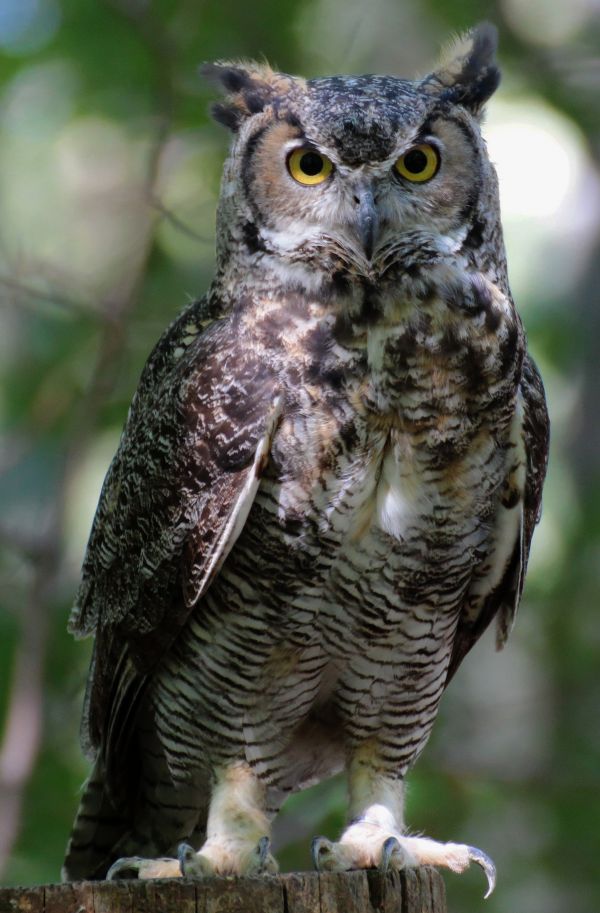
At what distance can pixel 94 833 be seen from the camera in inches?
124

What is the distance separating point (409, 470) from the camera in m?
2.51

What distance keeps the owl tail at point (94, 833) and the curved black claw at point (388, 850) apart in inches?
34.8

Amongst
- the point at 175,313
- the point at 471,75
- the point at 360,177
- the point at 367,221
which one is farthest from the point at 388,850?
the point at 175,313

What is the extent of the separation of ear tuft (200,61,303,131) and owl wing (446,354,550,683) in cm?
86

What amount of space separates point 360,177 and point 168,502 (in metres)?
0.84

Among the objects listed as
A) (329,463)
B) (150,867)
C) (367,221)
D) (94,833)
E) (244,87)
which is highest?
(244,87)

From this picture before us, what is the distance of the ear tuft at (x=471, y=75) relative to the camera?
2754mm

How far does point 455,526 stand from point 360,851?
2.43ft

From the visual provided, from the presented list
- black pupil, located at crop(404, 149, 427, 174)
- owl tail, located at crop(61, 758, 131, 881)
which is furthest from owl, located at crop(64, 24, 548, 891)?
owl tail, located at crop(61, 758, 131, 881)

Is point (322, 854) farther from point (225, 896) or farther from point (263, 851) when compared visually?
point (225, 896)

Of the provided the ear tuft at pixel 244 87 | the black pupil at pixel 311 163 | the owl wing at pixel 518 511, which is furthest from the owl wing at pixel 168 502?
the owl wing at pixel 518 511

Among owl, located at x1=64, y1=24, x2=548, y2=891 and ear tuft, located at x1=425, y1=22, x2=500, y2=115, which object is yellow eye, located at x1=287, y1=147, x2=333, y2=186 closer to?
owl, located at x1=64, y1=24, x2=548, y2=891

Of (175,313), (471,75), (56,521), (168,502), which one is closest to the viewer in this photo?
(168,502)

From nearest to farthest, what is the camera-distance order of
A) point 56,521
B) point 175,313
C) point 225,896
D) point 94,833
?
point 225,896 < point 94,833 < point 56,521 < point 175,313
